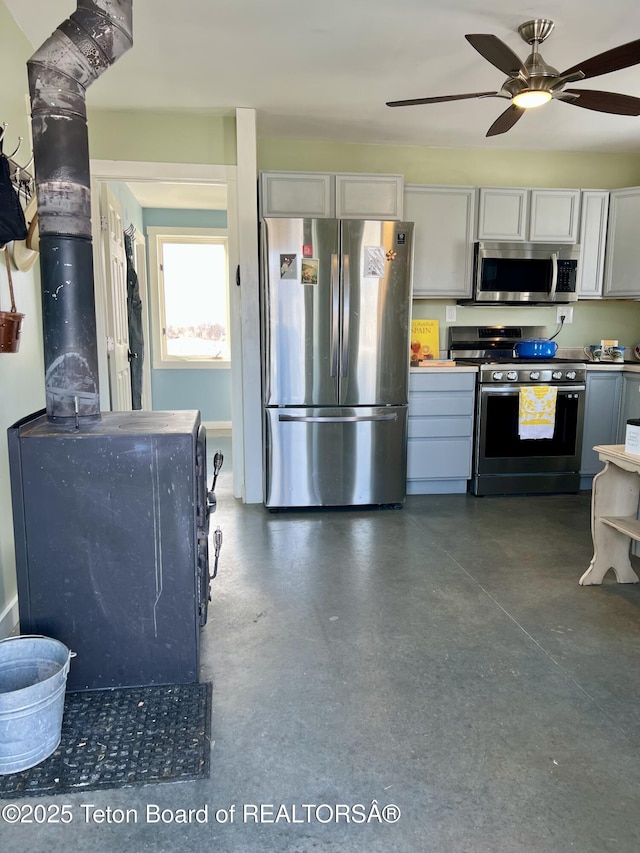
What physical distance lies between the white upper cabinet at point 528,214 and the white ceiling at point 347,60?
0.39 metres

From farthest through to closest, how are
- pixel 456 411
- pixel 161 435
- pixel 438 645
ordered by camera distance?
1. pixel 456 411
2. pixel 438 645
3. pixel 161 435

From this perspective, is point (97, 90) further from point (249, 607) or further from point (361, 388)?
point (249, 607)

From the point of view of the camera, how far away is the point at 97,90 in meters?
3.35

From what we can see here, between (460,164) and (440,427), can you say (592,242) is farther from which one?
(440,427)

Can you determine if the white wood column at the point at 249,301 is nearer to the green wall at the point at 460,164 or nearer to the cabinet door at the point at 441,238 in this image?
the green wall at the point at 460,164

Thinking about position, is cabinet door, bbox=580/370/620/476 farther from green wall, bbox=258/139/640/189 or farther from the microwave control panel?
green wall, bbox=258/139/640/189

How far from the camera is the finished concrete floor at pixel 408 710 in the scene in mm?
1370

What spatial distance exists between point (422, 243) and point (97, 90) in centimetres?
227

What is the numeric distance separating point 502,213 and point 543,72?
5.65ft

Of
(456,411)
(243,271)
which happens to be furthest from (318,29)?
(456,411)

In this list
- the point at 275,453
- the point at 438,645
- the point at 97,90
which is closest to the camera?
the point at 438,645

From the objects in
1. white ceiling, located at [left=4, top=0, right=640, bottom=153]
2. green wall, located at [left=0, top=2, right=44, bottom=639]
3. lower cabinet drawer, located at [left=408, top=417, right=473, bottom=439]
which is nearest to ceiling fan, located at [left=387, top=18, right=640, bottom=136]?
white ceiling, located at [left=4, top=0, right=640, bottom=153]

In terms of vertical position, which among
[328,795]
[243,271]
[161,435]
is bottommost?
[328,795]

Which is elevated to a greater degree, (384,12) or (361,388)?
(384,12)
